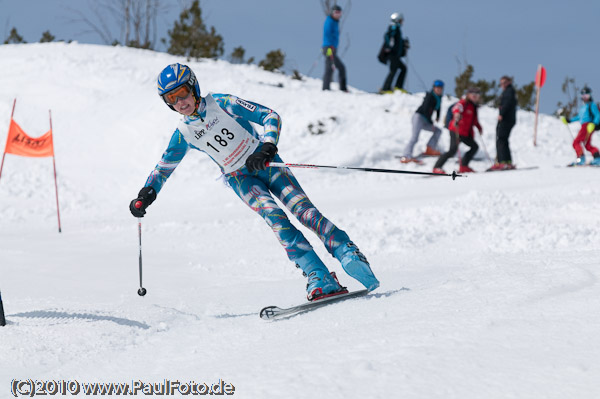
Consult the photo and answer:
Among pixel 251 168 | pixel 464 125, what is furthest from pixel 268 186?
pixel 464 125

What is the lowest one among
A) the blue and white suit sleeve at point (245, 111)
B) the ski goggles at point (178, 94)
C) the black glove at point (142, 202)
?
the black glove at point (142, 202)

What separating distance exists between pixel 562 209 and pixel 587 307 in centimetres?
534

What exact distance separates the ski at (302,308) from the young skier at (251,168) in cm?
6

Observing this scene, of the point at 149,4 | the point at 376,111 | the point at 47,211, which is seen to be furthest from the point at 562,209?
the point at 149,4

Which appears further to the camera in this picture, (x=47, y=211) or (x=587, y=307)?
(x=47, y=211)

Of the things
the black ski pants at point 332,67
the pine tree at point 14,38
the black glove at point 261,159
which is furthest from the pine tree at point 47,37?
the black glove at point 261,159

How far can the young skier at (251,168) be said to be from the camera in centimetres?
406

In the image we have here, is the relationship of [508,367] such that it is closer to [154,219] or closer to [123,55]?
[154,219]

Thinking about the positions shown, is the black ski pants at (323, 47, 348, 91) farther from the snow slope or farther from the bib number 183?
the bib number 183

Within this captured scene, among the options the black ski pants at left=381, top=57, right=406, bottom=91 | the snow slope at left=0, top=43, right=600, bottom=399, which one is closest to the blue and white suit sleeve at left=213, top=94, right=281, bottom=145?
the snow slope at left=0, top=43, right=600, bottom=399

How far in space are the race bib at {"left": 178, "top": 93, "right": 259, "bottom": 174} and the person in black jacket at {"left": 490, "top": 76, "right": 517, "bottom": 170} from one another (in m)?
9.16

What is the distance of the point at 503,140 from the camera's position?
Answer: 12383 mm

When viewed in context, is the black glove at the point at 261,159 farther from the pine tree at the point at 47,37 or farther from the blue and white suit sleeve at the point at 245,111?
the pine tree at the point at 47,37

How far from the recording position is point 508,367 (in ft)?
7.60
